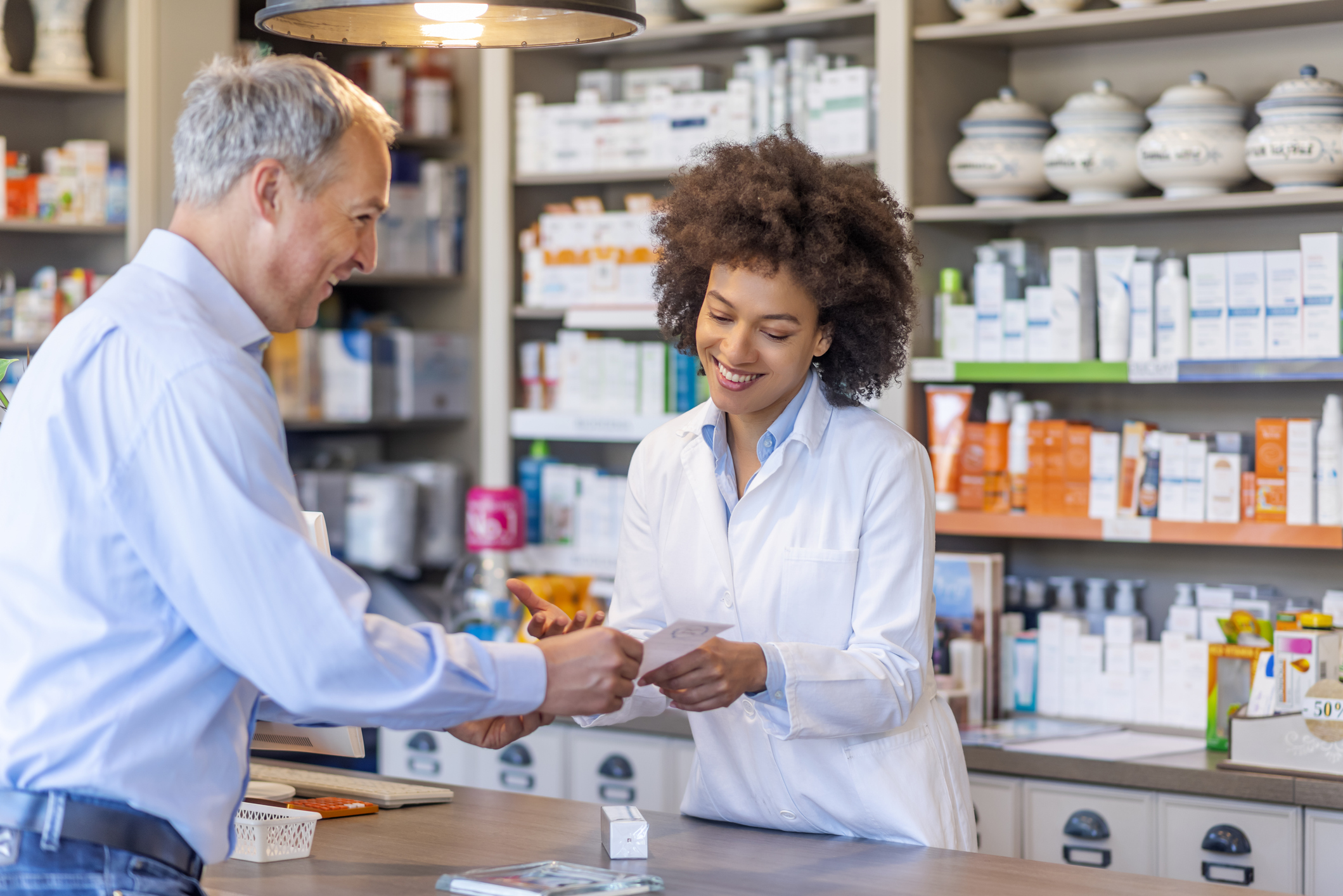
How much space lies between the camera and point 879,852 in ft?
6.31

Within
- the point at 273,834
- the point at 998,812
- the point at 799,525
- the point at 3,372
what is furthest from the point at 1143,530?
the point at 3,372

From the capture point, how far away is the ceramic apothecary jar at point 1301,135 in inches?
122

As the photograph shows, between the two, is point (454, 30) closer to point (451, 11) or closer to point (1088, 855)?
point (451, 11)

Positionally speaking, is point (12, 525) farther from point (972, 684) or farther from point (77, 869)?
point (972, 684)

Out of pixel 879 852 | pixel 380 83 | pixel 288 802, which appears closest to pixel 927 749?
pixel 879 852

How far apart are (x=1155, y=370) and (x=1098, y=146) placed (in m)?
0.54

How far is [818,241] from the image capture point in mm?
2201

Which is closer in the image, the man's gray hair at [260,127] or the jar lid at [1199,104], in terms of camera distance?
the man's gray hair at [260,127]

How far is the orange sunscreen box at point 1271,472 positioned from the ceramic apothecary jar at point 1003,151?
777mm

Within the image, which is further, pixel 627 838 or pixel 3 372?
pixel 3 372

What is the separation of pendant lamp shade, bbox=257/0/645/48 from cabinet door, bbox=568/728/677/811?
1.81 meters

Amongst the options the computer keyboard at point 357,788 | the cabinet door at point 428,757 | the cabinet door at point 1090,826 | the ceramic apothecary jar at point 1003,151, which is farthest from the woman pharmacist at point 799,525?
the cabinet door at point 428,757

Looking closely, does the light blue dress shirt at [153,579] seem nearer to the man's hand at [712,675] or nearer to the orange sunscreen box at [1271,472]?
the man's hand at [712,675]

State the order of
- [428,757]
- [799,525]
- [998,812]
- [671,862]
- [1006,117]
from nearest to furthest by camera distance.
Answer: [671,862] < [799,525] < [998,812] < [1006,117] < [428,757]
